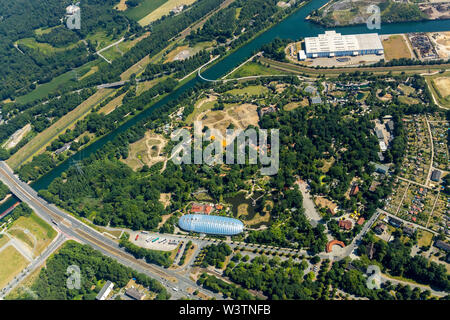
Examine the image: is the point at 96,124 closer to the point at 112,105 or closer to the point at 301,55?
the point at 112,105

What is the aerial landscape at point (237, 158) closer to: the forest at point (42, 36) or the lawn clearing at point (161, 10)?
the forest at point (42, 36)

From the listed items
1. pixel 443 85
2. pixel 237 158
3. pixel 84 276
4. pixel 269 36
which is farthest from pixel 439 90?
pixel 84 276

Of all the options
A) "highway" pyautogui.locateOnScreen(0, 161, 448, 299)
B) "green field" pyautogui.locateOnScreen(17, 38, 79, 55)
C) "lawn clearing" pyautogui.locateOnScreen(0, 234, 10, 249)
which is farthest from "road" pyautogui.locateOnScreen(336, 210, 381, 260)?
"green field" pyautogui.locateOnScreen(17, 38, 79, 55)

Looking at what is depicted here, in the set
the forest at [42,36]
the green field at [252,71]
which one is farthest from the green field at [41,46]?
the green field at [252,71]

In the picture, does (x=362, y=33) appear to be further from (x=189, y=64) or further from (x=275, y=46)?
(x=189, y=64)

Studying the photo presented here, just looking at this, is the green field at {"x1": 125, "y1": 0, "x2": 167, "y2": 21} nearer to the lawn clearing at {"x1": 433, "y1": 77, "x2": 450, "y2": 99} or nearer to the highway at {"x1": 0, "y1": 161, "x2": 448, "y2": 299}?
the highway at {"x1": 0, "y1": 161, "x2": 448, "y2": 299}

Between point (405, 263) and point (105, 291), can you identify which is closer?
point (405, 263)
